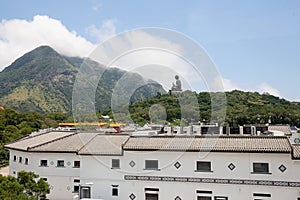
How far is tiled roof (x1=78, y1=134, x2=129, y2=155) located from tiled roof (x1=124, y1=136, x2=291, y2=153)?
22.4 inches

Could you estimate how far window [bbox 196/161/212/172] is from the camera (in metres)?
10.6

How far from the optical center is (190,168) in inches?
425

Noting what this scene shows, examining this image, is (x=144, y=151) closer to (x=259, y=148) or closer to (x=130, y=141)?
(x=130, y=141)

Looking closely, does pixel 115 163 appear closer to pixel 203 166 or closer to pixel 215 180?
pixel 203 166

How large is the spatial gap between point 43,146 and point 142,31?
31.8 feet

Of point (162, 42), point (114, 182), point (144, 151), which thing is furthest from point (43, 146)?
point (162, 42)

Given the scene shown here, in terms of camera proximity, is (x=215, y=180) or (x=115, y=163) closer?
(x=215, y=180)

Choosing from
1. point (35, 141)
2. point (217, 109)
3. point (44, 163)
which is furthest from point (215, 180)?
point (35, 141)

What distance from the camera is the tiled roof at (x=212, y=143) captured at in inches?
398

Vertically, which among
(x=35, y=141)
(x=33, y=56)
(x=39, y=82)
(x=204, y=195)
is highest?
(x=33, y=56)

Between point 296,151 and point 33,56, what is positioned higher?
point 33,56

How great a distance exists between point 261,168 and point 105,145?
240 inches

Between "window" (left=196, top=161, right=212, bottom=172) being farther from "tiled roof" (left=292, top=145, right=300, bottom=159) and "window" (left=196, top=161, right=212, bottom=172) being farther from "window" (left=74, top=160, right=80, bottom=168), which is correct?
"window" (left=74, top=160, right=80, bottom=168)

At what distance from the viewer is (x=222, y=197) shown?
10.3 m
